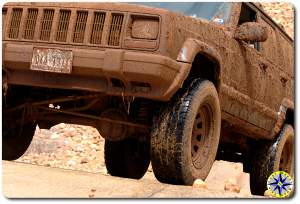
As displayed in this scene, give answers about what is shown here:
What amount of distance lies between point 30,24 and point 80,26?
44 cm

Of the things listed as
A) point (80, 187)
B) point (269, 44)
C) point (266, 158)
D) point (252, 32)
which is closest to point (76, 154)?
point (266, 158)

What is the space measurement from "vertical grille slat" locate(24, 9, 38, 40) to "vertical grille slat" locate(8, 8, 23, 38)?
8 cm

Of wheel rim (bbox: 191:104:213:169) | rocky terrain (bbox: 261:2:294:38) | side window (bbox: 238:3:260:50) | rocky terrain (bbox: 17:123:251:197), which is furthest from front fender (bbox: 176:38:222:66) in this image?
rocky terrain (bbox: 261:2:294:38)

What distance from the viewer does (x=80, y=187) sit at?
377cm

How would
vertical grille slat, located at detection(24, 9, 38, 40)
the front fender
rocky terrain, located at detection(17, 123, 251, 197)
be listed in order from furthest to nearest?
rocky terrain, located at detection(17, 123, 251, 197) → vertical grille slat, located at detection(24, 9, 38, 40) → the front fender

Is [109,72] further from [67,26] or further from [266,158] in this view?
[266,158]

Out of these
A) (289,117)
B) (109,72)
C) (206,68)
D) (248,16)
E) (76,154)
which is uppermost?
(248,16)

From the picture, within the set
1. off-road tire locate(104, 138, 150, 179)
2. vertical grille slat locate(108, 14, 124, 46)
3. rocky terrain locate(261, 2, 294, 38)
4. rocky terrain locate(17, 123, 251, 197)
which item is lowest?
rocky terrain locate(17, 123, 251, 197)

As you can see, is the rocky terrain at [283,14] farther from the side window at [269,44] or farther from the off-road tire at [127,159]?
the off-road tire at [127,159]

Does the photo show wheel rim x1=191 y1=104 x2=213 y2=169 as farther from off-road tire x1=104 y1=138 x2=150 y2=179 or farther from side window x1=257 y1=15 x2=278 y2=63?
side window x1=257 y1=15 x2=278 y2=63

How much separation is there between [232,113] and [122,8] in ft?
5.70

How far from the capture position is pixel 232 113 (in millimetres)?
5473

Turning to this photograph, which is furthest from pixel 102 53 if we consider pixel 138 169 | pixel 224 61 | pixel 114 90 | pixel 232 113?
pixel 138 169

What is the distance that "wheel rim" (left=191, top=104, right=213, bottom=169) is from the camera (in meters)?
4.64
